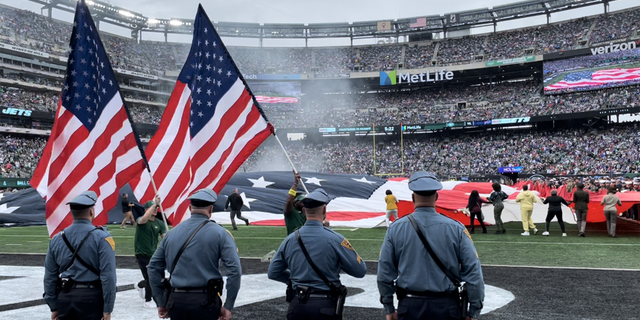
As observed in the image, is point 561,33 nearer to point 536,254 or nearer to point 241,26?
point 241,26

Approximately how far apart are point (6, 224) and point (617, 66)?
4625cm

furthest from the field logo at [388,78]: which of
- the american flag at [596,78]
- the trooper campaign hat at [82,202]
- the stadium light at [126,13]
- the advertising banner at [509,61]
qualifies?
the trooper campaign hat at [82,202]

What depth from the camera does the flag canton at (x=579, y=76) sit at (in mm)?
46497

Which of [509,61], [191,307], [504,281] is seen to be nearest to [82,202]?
[191,307]

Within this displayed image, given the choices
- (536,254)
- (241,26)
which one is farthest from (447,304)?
(241,26)

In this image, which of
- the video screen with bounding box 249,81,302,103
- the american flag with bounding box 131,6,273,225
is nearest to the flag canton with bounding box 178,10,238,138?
the american flag with bounding box 131,6,273,225

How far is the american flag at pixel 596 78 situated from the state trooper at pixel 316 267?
158ft

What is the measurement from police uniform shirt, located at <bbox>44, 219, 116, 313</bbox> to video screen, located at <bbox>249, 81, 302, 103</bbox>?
5414 cm

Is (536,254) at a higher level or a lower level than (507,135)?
lower

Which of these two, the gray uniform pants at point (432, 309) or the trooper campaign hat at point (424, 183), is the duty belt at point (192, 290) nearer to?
the gray uniform pants at point (432, 309)

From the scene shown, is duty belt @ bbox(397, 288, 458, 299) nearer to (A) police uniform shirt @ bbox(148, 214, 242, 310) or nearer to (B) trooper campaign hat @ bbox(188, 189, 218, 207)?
(A) police uniform shirt @ bbox(148, 214, 242, 310)

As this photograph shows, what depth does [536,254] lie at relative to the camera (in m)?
11.6

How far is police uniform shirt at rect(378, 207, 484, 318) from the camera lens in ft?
11.5

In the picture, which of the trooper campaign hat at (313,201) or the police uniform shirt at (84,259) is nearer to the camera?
the trooper campaign hat at (313,201)
